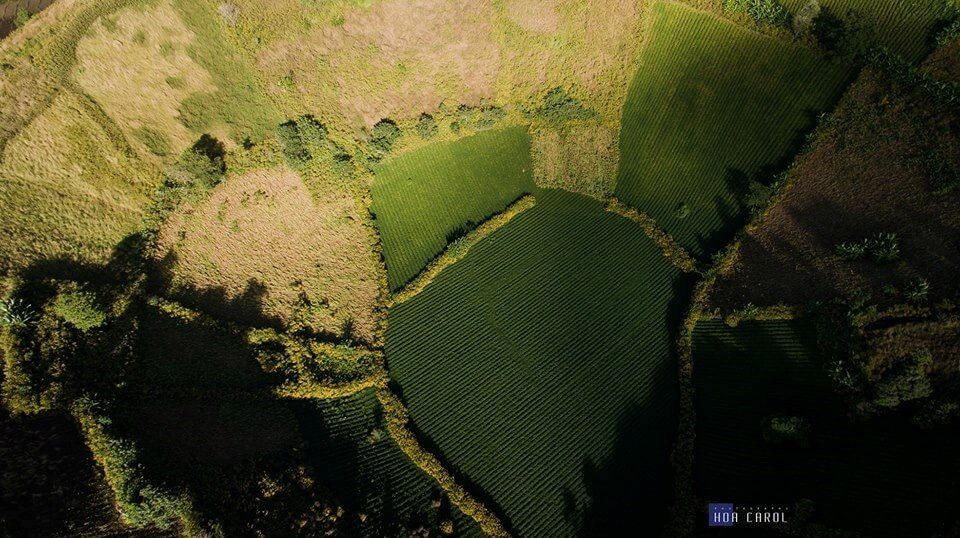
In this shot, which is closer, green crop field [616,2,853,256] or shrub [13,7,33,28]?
shrub [13,7,33,28]

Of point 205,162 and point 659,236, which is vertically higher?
point 659,236

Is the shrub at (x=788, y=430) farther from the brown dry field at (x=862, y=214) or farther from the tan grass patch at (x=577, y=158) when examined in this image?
the tan grass patch at (x=577, y=158)

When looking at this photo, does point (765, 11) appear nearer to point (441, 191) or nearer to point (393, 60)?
point (441, 191)

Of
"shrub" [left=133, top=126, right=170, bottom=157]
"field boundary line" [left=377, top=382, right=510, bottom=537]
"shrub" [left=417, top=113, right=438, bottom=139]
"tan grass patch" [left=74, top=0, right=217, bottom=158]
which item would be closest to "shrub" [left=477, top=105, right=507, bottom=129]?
"shrub" [left=417, top=113, right=438, bottom=139]

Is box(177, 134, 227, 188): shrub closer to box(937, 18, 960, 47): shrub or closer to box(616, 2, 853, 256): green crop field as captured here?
box(616, 2, 853, 256): green crop field

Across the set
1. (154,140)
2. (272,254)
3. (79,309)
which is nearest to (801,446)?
(272,254)

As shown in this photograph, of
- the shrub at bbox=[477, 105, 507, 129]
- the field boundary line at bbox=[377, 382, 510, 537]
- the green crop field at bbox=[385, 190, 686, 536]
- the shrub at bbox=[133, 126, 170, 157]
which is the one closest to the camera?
the field boundary line at bbox=[377, 382, 510, 537]

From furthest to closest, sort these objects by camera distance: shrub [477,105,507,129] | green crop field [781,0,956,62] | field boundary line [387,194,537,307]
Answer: shrub [477,105,507,129] → green crop field [781,0,956,62] → field boundary line [387,194,537,307]

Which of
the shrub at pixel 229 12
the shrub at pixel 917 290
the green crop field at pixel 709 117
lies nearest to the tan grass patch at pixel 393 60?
the shrub at pixel 229 12
